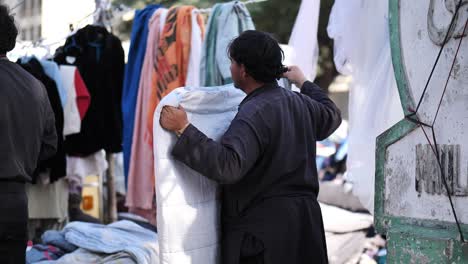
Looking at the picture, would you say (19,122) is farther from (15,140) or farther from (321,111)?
(321,111)

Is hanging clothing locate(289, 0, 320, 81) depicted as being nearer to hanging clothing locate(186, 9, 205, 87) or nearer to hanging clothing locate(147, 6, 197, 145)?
hanging clothing locate(186, 9, 205, 87)

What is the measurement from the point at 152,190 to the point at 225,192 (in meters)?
2.43

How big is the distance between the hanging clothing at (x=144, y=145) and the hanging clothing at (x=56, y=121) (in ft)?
1.75

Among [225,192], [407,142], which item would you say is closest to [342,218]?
[225,192]

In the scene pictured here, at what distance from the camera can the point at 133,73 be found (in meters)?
5.62

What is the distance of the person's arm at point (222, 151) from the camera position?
8.67 feet

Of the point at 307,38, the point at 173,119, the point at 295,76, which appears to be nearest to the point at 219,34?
the point at 307,38

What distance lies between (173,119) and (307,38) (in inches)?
83.7

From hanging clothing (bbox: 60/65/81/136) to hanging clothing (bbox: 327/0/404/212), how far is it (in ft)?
7.09

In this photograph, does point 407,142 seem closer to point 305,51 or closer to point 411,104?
point 411,104

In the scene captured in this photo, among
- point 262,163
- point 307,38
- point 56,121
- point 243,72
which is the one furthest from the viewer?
point 56,121

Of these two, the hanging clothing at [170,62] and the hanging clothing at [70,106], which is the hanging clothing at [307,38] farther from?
the hanging clothing at [70,106]

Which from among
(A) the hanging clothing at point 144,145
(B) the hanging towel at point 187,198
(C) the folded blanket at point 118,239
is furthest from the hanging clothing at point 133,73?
(B) the hanging towel at point 187,198

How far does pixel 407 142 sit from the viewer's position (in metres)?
2.40
